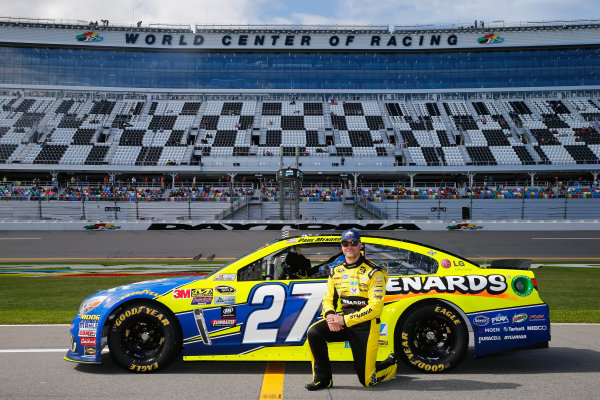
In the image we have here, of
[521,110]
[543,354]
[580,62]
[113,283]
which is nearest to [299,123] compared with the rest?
[521,110]

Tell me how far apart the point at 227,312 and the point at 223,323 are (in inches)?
4.3

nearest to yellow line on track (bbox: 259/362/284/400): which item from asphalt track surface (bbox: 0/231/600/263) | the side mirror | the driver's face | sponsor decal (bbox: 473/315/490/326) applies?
the side mirror

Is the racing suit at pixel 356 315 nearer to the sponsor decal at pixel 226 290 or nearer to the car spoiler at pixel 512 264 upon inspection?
the sponsor decal at pixel 226 290

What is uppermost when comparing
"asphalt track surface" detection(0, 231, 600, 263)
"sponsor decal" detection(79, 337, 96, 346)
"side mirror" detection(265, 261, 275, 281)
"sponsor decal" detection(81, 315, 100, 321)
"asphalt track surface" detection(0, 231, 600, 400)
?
"side mirror" detection(265, 261, 275, 281)

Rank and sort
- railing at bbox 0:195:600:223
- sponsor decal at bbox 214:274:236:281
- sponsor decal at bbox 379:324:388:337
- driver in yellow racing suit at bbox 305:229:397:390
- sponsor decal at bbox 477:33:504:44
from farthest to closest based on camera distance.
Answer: sponsor decal at bbox 477:33:504:44, railing at bbox 0:195:600:223, sponsor decal at bbox 214:274:236:281, sponsor decal at bbox 379:324:388:337, driver in yellow racing suit at bbox 305:229:397:390

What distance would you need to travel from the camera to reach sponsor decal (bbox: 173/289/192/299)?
14.7 ft

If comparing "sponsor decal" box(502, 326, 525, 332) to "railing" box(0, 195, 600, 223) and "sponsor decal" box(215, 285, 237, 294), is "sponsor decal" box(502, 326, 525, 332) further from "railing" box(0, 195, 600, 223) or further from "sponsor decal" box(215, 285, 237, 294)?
"railing" box(0, 195, 600, 223)

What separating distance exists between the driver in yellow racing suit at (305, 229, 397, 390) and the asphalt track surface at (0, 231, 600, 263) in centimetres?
1309

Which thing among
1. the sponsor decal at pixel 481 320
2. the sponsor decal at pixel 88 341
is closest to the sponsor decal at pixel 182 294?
the sponsor decal at pixel 88 341

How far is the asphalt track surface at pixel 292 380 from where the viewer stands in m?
3.79

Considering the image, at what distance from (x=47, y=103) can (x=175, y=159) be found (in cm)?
1849

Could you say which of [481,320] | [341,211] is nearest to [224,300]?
[481,320]

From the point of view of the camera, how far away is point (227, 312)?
442 cm

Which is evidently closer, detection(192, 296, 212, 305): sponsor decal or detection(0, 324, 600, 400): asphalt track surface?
detection(0, 324, 600, 400): asphalt track surface
